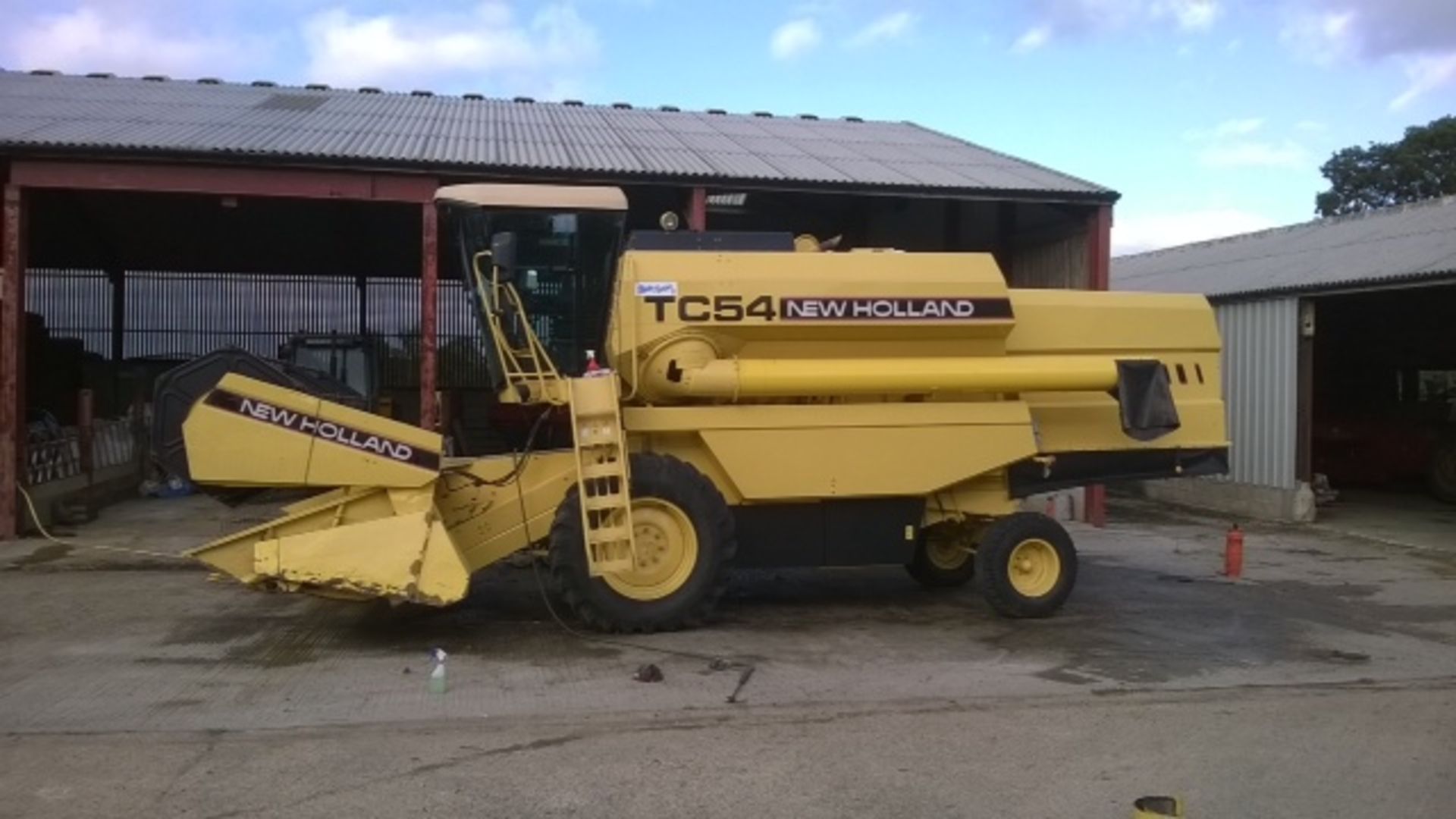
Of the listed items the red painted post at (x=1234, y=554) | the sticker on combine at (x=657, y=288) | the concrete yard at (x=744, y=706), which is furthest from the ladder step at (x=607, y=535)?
the red painted post at (x=1234, y=554)

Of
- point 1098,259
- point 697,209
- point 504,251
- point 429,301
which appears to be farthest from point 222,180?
point 1098,259

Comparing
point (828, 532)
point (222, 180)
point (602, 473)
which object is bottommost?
point (828, 532)

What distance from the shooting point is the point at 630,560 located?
8.32 metres

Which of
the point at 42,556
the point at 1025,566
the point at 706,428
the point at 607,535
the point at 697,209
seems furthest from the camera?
the point at 697,209

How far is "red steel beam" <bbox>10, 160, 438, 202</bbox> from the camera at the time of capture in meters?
13.3

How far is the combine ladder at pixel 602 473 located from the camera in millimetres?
8281

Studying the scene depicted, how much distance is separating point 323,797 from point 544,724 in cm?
140

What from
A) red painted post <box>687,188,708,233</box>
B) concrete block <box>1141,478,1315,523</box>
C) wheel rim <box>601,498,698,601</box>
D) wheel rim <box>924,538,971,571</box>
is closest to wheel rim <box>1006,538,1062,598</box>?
wheel rim <box>924,538,971,571</box>

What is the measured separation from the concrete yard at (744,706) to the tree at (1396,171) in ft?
145

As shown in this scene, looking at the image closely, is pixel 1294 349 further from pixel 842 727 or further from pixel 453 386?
pixel 453 386

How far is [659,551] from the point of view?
870 cm

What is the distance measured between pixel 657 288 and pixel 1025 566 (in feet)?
11.7

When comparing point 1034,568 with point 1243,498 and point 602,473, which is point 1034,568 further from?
point 1243,498

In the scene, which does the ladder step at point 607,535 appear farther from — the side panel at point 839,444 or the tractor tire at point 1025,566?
the tractor tire at point 1025,566
